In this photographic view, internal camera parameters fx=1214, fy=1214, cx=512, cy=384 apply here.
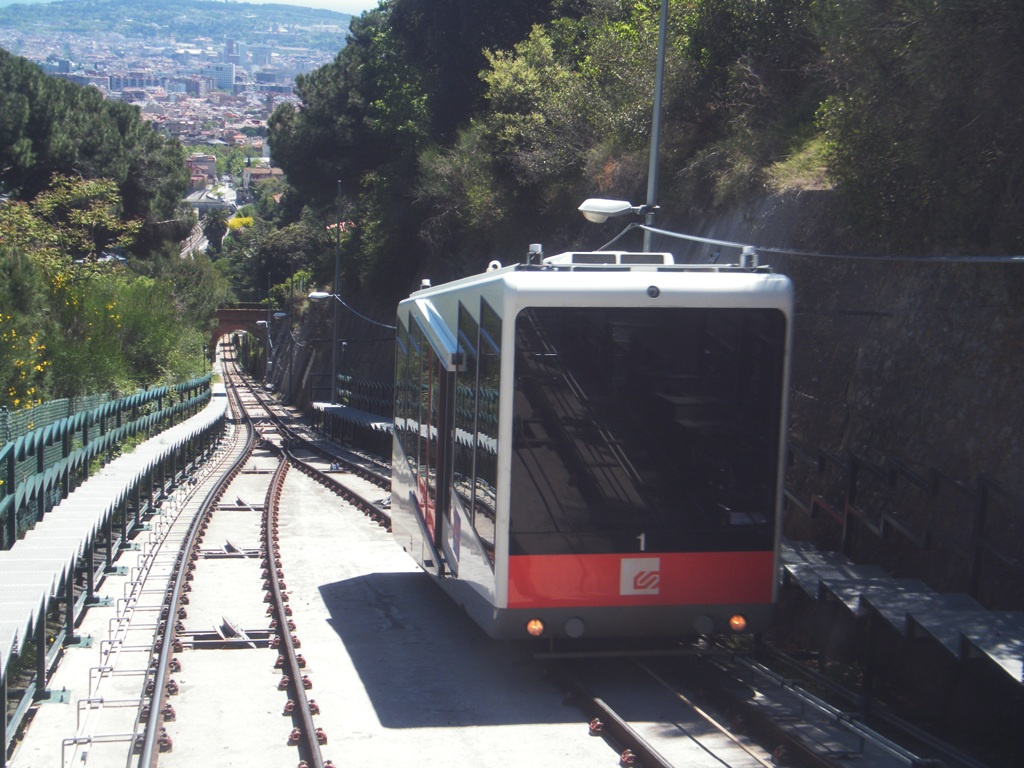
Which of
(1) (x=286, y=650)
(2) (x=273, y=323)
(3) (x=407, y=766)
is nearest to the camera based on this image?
(3) (x=407, y=766)

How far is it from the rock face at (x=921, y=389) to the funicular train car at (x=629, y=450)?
5.36 ft

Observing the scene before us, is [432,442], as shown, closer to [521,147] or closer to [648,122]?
[648,122]

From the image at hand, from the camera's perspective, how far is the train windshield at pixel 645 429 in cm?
852

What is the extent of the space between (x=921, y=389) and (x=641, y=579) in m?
3.76

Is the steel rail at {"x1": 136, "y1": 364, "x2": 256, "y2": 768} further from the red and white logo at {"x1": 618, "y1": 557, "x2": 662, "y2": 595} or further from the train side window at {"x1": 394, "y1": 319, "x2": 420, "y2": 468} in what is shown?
the red and white logo at {"x1": 618, "y1": 557, "x2": 662, "y2": 595}

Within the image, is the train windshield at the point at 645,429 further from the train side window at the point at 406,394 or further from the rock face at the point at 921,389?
the train side window at the point at 406,394

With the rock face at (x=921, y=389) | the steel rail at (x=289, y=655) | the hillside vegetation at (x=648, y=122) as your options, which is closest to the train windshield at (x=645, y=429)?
the rock face at (x=921, y=389)

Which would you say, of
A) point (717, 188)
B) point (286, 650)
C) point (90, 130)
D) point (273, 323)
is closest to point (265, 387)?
point (273, 323)

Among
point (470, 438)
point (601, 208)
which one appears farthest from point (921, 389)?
point (601, 208)

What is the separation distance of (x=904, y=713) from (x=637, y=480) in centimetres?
258

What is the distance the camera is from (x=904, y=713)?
8.78m

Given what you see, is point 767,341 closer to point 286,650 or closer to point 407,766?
point 407,766

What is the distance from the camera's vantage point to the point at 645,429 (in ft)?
28.5

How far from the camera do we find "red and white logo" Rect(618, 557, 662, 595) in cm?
862
